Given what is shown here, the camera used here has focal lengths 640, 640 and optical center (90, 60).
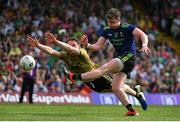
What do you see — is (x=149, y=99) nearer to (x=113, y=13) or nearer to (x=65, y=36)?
(x=65, y=36)

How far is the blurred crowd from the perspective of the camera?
2808cm

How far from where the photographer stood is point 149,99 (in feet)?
92.7

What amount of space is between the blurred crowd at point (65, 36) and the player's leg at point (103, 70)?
12.1m

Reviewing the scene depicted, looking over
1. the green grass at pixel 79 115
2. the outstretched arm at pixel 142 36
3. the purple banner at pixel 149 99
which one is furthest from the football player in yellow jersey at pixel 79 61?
the purple banner at pixel 149 99

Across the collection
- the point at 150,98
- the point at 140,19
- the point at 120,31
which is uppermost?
the point at 120,31

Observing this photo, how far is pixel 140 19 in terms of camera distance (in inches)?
1336

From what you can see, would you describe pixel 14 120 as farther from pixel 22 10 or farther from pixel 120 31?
pixel 22 10

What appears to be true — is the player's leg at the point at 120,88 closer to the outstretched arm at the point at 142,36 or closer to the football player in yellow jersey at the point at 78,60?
the outstretched arm at the point at 142,36

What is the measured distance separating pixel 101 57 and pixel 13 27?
4.36 m

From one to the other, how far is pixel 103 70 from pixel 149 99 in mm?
13762

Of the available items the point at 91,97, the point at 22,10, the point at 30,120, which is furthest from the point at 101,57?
the point at 30,120

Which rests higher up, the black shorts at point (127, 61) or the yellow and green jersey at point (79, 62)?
the black shorts at point (127, 61)

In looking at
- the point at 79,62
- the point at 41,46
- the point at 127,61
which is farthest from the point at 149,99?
the point at 41,46

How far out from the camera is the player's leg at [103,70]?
1466 cm
